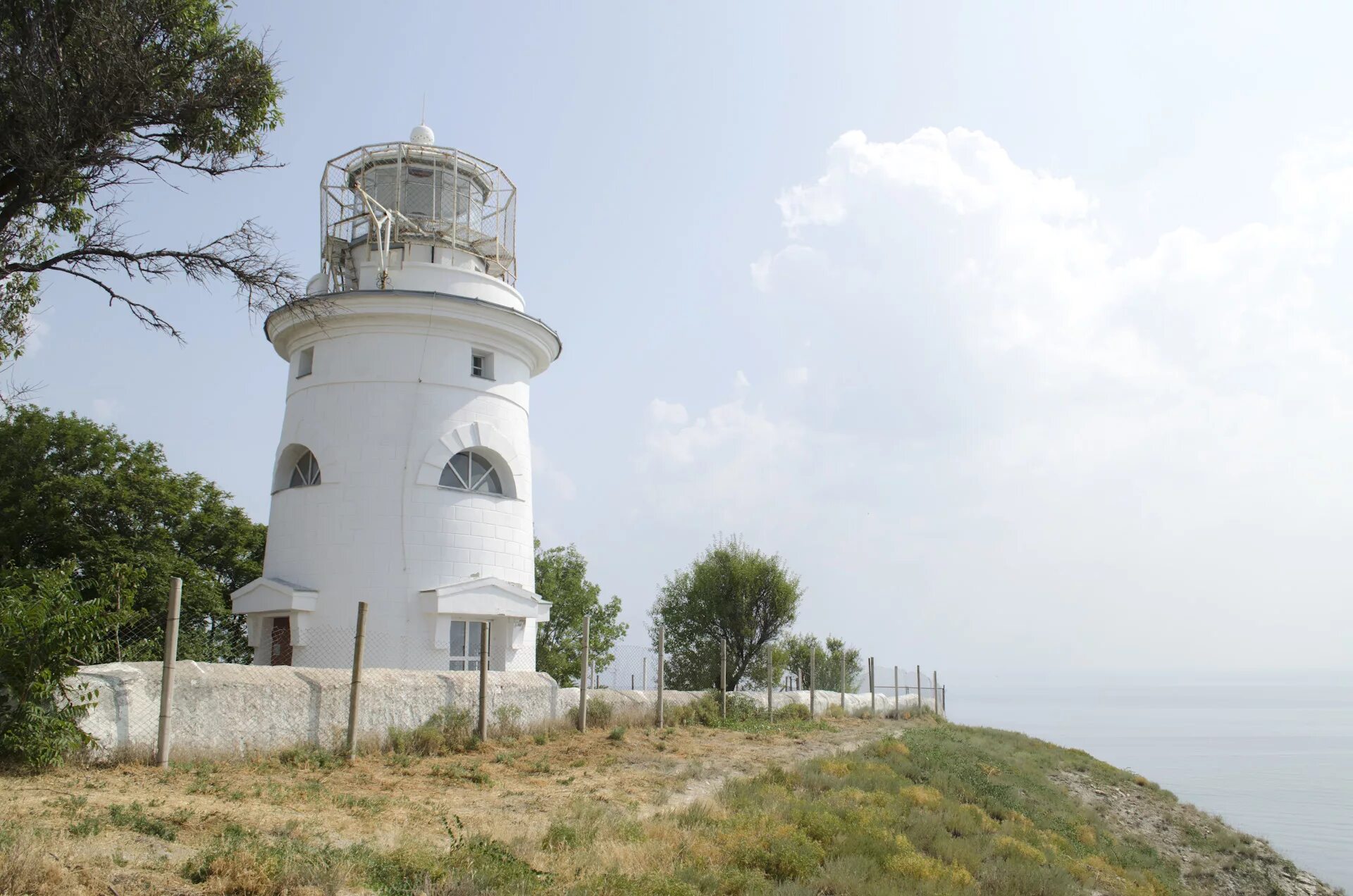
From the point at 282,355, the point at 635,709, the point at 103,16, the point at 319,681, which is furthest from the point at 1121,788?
the point at 103,16

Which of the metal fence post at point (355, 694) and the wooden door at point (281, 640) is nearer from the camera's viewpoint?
the metal fence post at point (355, 694)

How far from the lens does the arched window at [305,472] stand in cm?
1725

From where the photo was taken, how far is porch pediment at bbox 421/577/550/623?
52.9 ft

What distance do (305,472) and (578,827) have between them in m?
11.2

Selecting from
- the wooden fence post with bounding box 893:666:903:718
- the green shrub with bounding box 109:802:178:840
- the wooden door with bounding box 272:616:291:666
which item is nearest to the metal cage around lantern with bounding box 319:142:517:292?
the wooden door with bounding box 272:616:291:666

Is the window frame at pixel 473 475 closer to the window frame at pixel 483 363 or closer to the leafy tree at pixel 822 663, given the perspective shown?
the window frame at pixel 483 363

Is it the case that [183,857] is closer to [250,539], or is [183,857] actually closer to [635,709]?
[635,709]

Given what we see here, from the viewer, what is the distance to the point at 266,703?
431 inches

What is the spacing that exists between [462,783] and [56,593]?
4.52 meters

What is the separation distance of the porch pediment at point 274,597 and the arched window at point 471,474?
2.86 m

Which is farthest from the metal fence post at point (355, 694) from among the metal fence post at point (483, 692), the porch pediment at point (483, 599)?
the porch pediment at point (483, 599)

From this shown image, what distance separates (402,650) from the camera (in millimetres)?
15930

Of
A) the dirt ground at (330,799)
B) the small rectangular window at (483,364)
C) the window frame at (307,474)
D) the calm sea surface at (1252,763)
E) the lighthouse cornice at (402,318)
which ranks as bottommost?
the calm sea surface at (1252,763)

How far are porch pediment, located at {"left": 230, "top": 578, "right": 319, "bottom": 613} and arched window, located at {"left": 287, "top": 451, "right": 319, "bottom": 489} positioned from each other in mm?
1762
